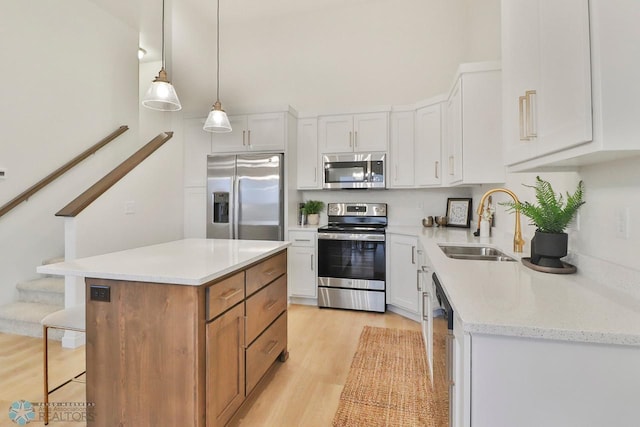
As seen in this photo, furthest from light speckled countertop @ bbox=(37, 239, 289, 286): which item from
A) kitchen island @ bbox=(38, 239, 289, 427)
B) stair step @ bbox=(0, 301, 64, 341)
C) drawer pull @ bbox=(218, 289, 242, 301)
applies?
stair step @ bbox=(0, 301, 64, 341)

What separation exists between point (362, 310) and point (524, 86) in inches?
108

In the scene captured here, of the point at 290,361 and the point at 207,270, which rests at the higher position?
the point at 207,270

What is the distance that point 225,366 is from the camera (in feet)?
5.08

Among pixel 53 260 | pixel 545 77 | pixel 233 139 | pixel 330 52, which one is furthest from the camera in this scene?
pixel 330 52

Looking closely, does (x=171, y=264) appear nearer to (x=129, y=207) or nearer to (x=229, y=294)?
(x=229, y=294)

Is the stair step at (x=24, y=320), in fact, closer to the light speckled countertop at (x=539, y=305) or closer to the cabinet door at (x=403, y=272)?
the cabinet door at (x=403, y=272)

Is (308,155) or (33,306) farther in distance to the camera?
(308,155)

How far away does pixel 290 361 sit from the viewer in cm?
240

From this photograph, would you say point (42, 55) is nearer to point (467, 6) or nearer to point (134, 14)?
point (134, 14)

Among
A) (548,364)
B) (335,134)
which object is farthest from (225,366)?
(335,134)

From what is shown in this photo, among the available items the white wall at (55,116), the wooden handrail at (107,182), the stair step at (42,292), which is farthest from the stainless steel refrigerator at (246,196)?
Result: the stair step at (42,292)

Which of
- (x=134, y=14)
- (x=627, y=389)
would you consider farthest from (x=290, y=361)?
(x=134, y=14)

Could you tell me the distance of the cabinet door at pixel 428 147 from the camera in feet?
11.0

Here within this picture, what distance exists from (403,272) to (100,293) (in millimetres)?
2650
